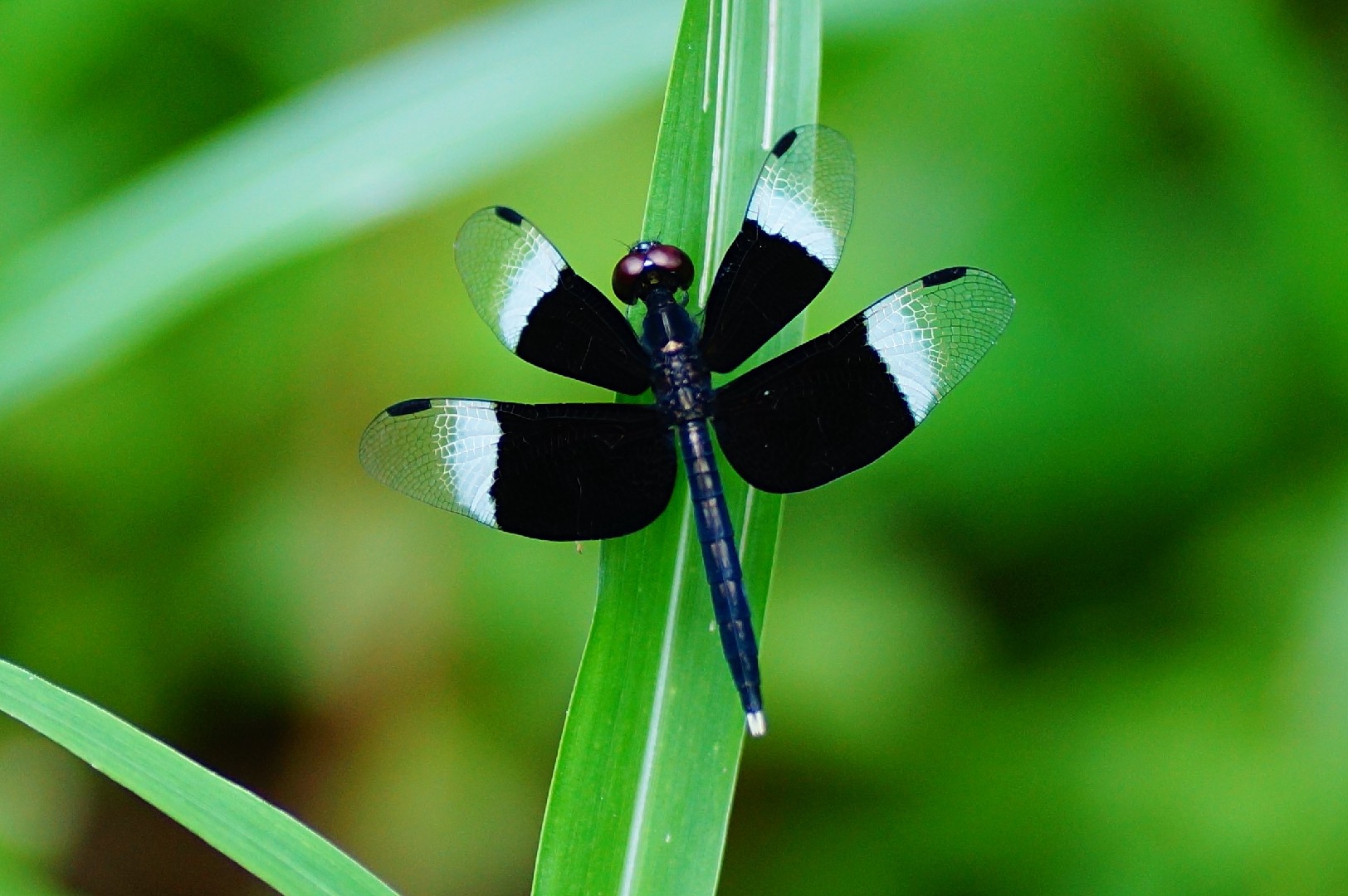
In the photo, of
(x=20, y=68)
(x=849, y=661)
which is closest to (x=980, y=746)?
(x=849, y=661)

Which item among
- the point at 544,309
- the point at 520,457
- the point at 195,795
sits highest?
the point at 544,309

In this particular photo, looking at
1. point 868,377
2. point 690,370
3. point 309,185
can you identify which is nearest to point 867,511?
point 868,377

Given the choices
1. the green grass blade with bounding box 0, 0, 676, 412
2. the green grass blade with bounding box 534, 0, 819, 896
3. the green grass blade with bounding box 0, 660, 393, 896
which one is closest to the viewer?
the green grass blade with bounding box 0, 660, 393, 896

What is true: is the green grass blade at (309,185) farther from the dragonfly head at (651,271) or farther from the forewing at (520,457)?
the forewing at (520,457)

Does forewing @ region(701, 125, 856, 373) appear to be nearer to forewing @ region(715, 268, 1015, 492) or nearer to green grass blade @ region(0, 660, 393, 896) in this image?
forewing @ region(715, 268, 1015, 492)

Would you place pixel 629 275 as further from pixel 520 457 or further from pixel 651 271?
pixel 520 457

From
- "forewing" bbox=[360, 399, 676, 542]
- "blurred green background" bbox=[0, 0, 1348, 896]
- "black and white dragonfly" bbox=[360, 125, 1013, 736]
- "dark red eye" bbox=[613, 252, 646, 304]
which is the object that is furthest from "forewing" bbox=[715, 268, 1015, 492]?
"blurred green background" bbox=[0, 0, 1348, 896]

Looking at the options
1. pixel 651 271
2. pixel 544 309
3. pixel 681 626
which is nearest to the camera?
pixel 681 626
